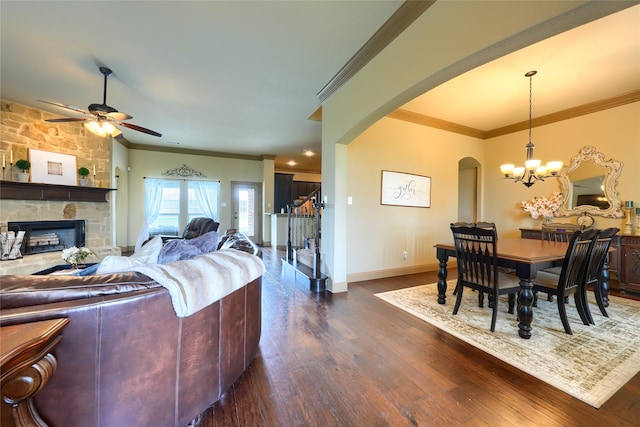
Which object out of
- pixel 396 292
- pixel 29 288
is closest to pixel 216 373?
pixel 29 288

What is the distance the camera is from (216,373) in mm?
1418

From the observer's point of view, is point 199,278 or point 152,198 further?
point 152,198

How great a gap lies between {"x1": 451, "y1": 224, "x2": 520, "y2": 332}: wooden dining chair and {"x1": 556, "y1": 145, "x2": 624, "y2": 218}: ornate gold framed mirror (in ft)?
9.09

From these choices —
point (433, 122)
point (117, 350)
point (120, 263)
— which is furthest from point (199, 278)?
point (433, 122)

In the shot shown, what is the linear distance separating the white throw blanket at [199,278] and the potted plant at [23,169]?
485cm

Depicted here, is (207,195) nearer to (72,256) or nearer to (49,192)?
(49,192)

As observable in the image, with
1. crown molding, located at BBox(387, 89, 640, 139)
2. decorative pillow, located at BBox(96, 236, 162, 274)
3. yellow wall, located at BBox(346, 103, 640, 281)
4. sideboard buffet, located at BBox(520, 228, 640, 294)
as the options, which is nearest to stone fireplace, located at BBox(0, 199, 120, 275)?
decorative pillow, located at BBox(96, 236, 162, 274)

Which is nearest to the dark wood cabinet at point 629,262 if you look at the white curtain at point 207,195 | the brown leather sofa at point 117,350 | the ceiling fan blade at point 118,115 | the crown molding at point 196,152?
the brown leather sofa at point 117,350

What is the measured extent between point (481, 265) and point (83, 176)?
6610 mm

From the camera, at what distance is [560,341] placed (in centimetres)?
209

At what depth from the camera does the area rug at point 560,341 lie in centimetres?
164

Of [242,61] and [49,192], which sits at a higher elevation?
[242,61]

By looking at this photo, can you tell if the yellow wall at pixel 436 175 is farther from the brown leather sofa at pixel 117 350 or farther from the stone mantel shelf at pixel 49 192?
the stone mantel shelf at pixel 49 192

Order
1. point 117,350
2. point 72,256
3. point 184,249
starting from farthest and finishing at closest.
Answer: point 72,256
point 184,249
point 117,350
